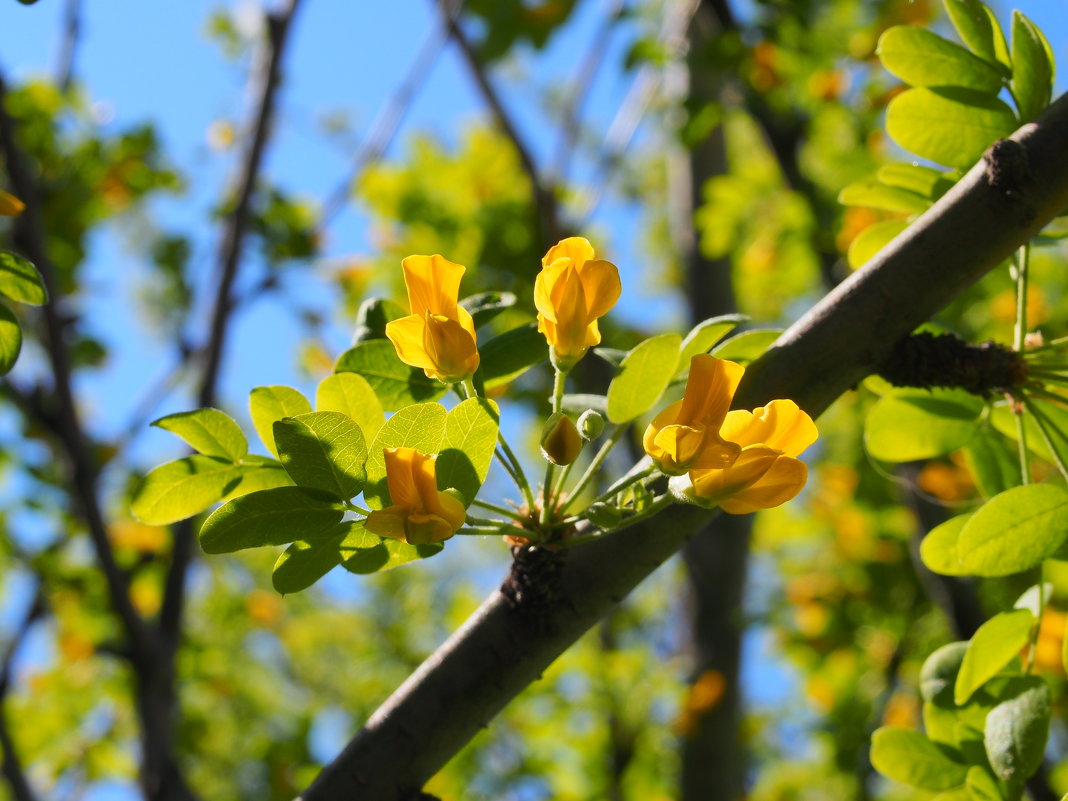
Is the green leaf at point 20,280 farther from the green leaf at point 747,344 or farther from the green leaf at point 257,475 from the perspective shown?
the green leaf at point 747,344

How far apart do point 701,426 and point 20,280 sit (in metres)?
0.75

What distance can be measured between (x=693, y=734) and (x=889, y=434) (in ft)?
6.83

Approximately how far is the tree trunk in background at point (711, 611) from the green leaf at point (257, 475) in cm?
231

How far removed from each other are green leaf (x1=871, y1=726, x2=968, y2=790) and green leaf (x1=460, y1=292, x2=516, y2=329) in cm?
75

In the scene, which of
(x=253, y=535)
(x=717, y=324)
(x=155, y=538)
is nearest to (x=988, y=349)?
(x=717, y=324)

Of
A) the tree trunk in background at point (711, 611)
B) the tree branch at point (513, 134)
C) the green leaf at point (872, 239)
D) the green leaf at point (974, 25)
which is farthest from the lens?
the tree branch at point (513, 134)

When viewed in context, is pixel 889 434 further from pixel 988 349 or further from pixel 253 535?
pixel 253 535

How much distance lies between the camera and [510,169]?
480 centimetres

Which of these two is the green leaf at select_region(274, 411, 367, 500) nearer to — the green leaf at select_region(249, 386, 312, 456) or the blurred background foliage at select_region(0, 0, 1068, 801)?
the green leaf at select_region(249, 386, 312, 456)

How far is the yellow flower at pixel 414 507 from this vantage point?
83 centimetres

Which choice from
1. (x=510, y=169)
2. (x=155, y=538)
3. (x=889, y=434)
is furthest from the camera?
(x=510, y=169)

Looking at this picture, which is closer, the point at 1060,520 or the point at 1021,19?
the point at 1060,520

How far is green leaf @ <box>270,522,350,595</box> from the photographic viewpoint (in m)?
0.92

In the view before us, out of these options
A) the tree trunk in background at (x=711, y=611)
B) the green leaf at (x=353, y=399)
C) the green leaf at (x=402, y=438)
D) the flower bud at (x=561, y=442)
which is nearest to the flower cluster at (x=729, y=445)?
the flower bud at (x=561, y=442)
